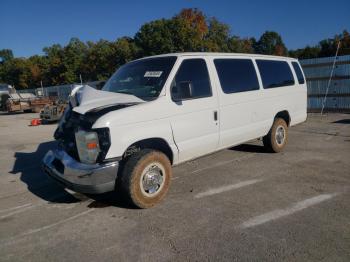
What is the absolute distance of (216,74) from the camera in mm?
5195

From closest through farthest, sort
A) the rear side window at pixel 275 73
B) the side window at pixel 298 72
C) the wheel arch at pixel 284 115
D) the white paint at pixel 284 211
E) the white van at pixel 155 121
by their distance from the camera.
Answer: the white paint at pixel 284 211
the white van at pixel 155 121
the rear side window at pixel 275 73
the wheel arch at pixel 284 115
the side window at pixel 298 72

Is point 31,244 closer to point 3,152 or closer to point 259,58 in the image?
point 259,58

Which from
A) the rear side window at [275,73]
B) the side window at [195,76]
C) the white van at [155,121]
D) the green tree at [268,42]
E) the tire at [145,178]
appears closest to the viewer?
the white van at [155,121]

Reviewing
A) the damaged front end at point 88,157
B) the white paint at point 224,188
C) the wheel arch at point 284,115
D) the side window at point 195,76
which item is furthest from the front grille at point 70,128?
the wheel arch at point 284,115

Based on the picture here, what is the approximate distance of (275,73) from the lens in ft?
21.9

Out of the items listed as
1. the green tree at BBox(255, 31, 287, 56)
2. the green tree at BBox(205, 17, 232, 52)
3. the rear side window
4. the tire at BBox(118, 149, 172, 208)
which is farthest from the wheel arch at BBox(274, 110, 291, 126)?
the green tree at BBox(255, 31, 287, 56)

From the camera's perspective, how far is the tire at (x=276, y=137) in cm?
666

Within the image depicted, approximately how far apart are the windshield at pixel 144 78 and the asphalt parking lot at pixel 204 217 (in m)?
1.63

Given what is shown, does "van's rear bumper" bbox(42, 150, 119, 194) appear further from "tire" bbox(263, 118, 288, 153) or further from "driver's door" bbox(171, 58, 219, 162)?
"tire" bbox(263, 118, 288, 153)

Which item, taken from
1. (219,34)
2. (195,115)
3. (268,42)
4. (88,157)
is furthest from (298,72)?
(268,42)

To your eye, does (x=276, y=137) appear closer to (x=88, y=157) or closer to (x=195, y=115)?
(x=195, y=115)

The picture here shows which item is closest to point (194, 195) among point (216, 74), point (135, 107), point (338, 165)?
point (135, 107)

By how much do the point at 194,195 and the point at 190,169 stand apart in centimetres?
142

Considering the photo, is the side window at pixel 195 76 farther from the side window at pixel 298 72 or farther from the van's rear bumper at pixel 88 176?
the side window at pixel 298 72
